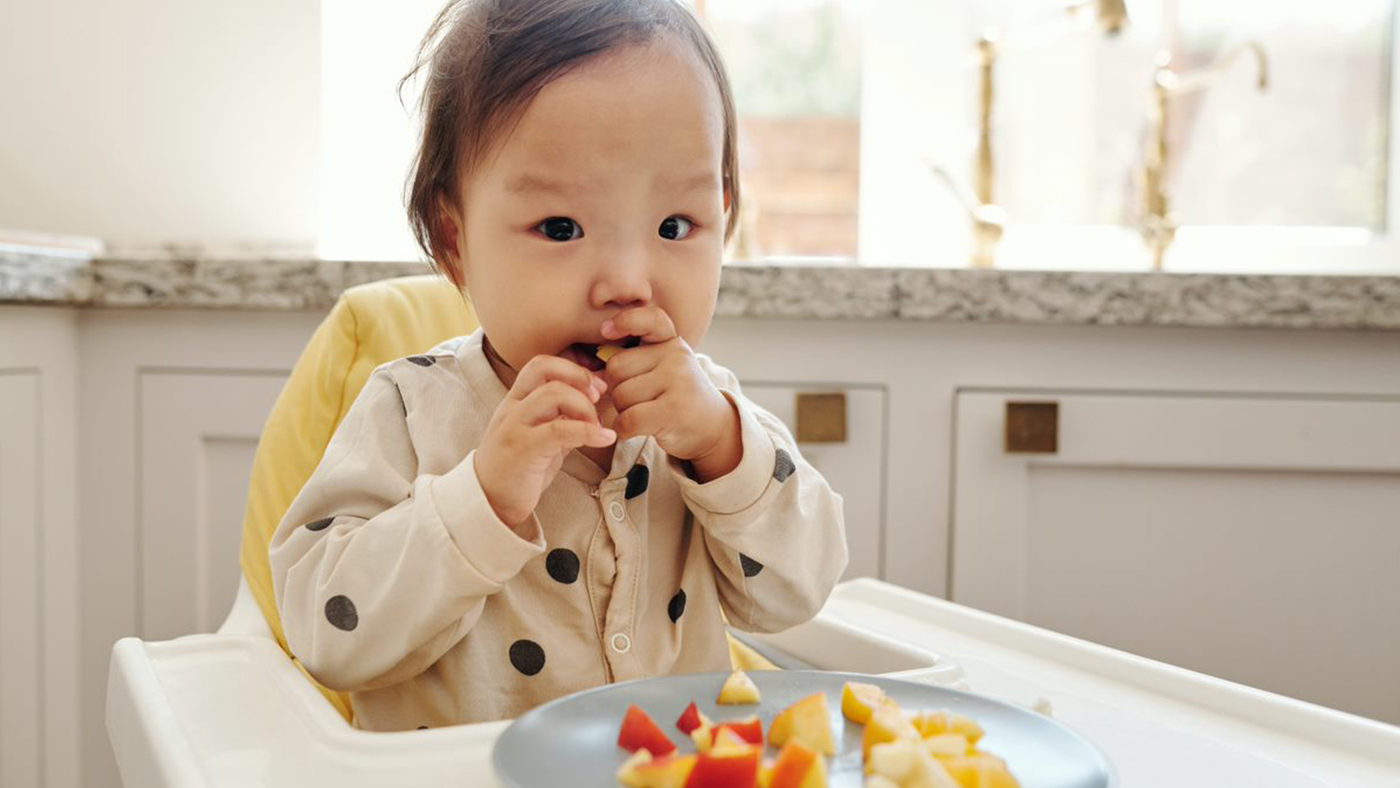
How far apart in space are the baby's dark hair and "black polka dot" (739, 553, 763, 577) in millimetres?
292

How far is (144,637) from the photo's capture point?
1577 millimetres

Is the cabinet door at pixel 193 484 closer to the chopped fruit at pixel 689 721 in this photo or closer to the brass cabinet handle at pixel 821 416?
the brass cabinet handle at pixel 821 416

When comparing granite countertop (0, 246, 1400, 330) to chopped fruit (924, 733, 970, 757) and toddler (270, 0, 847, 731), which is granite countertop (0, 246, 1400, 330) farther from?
chopped fruit (924, 733, 970, 757)

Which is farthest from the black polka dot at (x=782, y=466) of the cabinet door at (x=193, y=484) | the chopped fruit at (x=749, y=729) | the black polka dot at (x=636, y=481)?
the cabinet door at (x=193, y=484)

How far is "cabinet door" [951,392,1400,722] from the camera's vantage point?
4.84 ft

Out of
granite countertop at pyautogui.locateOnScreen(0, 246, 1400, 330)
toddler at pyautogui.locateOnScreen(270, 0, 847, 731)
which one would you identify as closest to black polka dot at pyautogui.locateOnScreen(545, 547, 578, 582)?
toddler at pyautogui.locateOnScreen(270, 0, 847, 731)

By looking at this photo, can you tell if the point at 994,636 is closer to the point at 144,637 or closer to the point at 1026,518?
the point at 1026,518

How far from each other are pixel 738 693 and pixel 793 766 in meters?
0.11

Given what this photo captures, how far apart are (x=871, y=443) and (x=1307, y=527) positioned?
55 cm

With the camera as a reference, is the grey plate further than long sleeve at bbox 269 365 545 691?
No

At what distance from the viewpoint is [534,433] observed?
2.23 ft

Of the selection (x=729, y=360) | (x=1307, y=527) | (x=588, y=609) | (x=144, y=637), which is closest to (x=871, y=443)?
(x=729, y=360)

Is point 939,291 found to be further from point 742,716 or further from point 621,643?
point 742,716

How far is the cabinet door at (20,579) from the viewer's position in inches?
54.6
